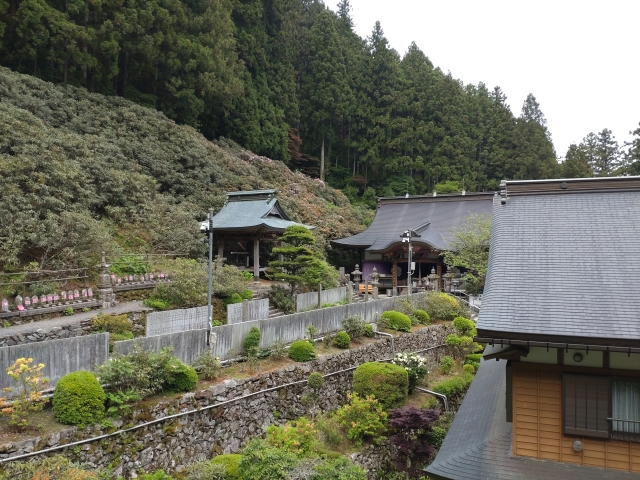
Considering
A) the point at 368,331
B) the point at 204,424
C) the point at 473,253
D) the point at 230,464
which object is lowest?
the point at 230,464

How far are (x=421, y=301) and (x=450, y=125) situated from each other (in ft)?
115

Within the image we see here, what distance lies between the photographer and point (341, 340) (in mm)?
15945

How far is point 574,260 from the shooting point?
830 cm

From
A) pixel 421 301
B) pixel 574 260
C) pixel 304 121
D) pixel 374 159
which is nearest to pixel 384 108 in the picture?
pixel 374 159

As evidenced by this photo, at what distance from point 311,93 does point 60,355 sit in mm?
44556

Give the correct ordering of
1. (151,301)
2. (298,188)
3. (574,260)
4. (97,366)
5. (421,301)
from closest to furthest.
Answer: (574,260), (97,366), (151,301), (421,301), (298,188)

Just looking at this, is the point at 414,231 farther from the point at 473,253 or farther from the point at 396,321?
the point at 396,321

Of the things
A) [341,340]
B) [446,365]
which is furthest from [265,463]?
[446,365]

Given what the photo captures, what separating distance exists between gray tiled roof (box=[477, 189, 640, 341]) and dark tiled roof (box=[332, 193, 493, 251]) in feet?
67.2

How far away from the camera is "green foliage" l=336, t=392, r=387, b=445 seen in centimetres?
1228

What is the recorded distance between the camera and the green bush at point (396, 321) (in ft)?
62.6

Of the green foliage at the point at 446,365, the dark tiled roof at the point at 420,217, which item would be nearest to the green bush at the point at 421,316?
the green foliage at the point at 446,365

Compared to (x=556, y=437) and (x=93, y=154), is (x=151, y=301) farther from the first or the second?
(x=556, y=437)

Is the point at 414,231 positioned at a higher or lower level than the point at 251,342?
higher
